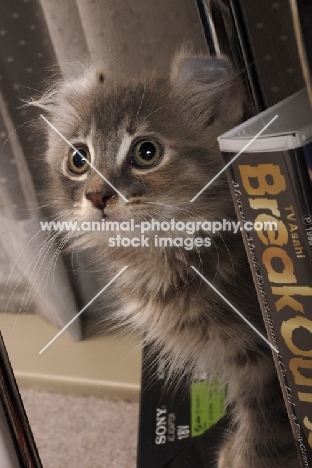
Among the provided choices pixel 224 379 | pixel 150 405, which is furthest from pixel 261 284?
pixel 150 405

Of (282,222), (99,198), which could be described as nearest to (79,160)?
(99,198)

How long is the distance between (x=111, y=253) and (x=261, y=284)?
0.50 ft

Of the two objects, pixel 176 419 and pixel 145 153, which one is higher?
pixel 145 153

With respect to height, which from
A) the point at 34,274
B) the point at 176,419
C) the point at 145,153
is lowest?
the point at 176,419

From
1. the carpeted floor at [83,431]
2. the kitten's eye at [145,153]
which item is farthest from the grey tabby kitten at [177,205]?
the carpeted floor at [83,431]

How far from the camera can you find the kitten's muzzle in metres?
0.53

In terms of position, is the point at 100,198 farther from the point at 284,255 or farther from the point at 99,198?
the point at 284,255

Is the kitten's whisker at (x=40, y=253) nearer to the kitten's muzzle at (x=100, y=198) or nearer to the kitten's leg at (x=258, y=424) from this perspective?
the kitten's muzzle at (x=100, y=198)

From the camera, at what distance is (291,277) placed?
0.50 meters

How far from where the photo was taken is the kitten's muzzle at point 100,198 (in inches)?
21.0

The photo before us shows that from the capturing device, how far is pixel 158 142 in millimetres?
538

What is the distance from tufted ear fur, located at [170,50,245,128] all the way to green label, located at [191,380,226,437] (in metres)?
0.27

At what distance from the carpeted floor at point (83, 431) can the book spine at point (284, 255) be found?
207 mm

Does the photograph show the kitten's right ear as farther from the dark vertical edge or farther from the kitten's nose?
the dark vertical edge
